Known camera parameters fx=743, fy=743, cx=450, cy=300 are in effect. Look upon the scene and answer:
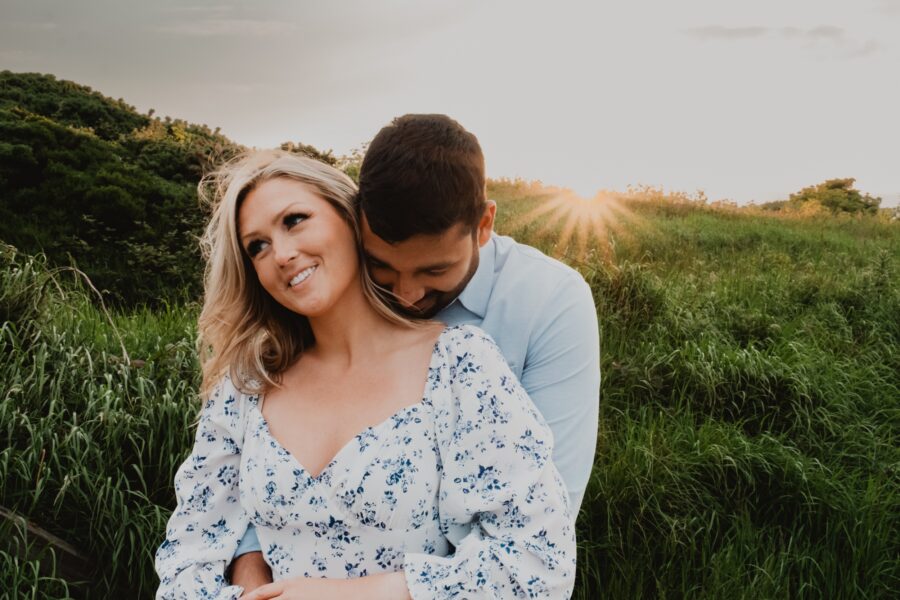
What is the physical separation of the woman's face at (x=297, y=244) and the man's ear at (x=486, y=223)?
1.31ft

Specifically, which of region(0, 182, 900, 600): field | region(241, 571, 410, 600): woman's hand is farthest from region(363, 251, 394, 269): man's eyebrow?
region(0, 182, 900, 600): field

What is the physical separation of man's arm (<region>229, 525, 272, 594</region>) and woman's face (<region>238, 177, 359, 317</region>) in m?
0.67

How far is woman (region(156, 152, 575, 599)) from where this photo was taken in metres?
1.76

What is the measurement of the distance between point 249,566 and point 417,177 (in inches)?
46.0

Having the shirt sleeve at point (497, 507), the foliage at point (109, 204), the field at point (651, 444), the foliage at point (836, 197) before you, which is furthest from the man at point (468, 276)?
the foliage at point (836, 197)

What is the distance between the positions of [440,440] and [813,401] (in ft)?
11.1

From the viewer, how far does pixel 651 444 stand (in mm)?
3701

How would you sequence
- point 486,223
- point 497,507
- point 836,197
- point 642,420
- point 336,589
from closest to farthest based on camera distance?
point 497,507, point 336,589, point 486,223, point 642,420, point 836,197

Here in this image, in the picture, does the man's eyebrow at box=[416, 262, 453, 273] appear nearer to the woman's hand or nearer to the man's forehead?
the man's forehead

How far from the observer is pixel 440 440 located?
1.87 m

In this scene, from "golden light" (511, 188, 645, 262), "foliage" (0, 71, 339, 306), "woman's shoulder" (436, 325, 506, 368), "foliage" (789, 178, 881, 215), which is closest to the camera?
"woman's shoulder" (436, 325, 506, 368)

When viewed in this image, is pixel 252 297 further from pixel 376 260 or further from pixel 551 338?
pixel 551 338

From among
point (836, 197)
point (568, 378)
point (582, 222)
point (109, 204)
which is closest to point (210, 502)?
point (568, 378)

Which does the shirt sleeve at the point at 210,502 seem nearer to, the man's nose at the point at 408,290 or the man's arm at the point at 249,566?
the man's arm at the point at 249,566
